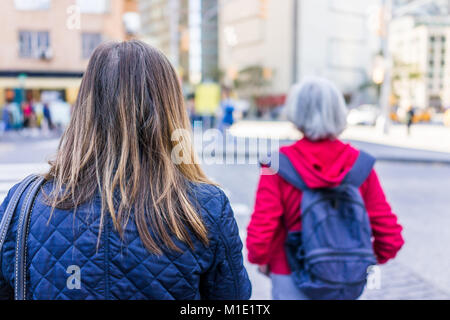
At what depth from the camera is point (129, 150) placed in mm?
1464

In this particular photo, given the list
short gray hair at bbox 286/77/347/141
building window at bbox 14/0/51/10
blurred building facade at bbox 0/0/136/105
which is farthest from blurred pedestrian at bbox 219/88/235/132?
building window at bbox 14/0/51/10

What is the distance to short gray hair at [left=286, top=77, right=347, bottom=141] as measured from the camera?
2.40 meters

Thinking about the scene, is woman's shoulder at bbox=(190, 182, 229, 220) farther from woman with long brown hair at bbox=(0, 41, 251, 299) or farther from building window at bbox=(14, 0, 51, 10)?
building window at bbox=(14, 0, 51, 10)

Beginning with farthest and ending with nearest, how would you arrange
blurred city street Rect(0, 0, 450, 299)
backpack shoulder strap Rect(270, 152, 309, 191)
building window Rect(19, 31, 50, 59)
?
building window Rect(19, 31, 50, 59) → blurred city street Rect(0, 0, 450, 299) → backpack shoulder strap Rect(270, 152, 309, 191)

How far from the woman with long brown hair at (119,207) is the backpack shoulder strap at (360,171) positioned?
3.17 feet

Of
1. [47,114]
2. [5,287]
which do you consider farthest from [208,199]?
[47,114]

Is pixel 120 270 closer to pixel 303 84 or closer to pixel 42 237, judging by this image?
pixel 42 237

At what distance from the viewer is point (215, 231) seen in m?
1.51

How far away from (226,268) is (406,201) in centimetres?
807

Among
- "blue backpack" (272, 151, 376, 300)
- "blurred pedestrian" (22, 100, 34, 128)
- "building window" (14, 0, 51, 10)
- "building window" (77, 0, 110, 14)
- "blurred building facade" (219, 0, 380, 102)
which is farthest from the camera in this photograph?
"blurred building facade" (219, 0, 380, 102)

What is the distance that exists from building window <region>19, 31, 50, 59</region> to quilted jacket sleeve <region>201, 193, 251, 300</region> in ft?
119

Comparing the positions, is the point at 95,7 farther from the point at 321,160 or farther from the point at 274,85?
the point at 274,85

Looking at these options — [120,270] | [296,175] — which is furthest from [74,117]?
[296,175]
